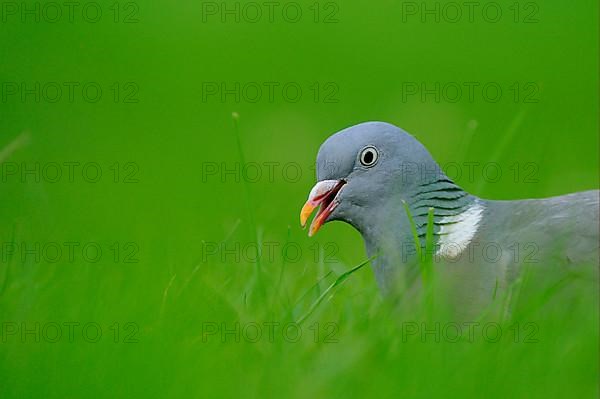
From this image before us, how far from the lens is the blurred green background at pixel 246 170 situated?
2.86m

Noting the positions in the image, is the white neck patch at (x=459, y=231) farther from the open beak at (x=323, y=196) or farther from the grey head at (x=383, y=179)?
the open beak at (x=323, y=196)

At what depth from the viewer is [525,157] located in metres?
8.67

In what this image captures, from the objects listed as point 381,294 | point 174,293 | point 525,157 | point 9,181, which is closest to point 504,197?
point 525,157

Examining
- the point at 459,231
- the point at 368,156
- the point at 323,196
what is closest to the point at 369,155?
the point at 368,156

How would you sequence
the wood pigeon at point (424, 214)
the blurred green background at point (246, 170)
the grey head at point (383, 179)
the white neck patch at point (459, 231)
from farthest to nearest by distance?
the grey head at point (383, 179)
the white neck patch at point (459, 231)
the wood pigeon at point (424, 214)
the blurred green background at point (246, 170)

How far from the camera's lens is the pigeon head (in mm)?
3969

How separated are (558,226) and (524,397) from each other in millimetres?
1014

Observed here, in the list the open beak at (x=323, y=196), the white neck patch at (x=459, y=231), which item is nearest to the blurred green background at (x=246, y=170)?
the open beak at (x=323, y=196)

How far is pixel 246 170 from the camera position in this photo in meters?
4.09

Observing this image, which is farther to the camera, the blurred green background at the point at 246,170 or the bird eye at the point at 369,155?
the bird eye at the point at 369,155

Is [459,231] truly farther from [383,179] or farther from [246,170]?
[246,170]

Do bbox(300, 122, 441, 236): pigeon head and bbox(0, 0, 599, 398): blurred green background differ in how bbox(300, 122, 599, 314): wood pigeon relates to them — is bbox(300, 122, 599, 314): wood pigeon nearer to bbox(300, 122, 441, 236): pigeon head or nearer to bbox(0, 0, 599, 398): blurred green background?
bbox(300, 122, 441, 236): pigeon head

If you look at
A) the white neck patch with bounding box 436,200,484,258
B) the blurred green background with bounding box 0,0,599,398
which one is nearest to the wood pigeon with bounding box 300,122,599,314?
the white neck patch with bounding box 436,200,484,258

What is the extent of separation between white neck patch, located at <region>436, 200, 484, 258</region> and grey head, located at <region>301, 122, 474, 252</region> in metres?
0.04
